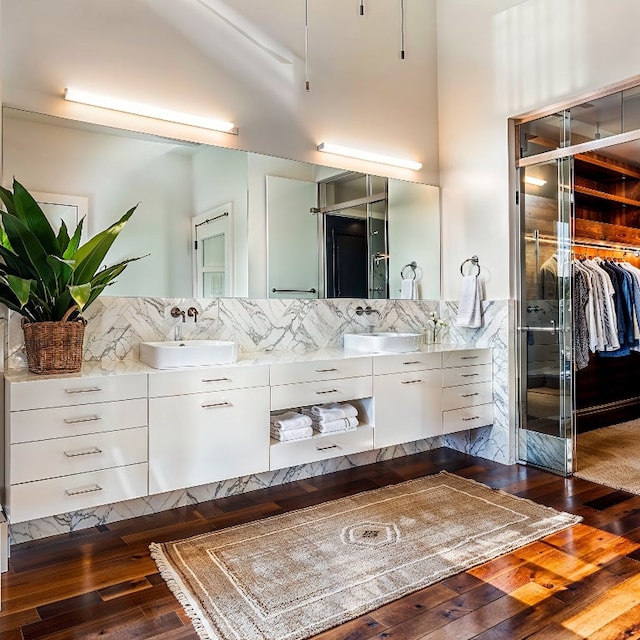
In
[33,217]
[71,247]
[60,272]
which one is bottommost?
[60,272]

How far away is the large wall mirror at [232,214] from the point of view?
274 cm

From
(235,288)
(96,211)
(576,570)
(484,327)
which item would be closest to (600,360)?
(484,327)

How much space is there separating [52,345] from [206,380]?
697mm

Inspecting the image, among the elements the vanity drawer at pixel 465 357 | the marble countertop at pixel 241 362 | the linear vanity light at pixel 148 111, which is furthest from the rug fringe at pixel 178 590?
the linear vanity light at pixel 148 111

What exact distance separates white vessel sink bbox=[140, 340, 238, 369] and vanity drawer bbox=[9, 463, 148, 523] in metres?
0.48

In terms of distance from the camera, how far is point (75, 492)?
227cm

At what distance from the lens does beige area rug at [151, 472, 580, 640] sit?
1.86 meters

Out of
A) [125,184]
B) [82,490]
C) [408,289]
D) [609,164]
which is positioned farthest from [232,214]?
[609,164]

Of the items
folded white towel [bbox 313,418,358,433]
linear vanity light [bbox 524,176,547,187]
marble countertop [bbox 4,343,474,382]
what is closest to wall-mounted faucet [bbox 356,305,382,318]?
marble countertop [bbox 4,343,474,382]

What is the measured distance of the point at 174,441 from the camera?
251cm

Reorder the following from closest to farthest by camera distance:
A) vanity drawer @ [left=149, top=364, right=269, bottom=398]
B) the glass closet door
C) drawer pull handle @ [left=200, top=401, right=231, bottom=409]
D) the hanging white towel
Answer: vanity drawer @ [left=149, top=364, right=269, bottom=398], drawer pull handle @ [left=200, top=401, right=231, bottom=409], the glass closet door, the hanging white towel

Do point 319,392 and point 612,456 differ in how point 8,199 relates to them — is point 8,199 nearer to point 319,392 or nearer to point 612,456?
point 319,392

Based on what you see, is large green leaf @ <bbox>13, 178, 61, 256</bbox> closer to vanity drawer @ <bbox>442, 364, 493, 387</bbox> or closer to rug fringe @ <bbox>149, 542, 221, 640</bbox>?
rug fringe @ <bbox>149, 542, 221, 640</bbox>

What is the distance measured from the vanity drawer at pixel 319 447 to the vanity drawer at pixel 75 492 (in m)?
0.71
